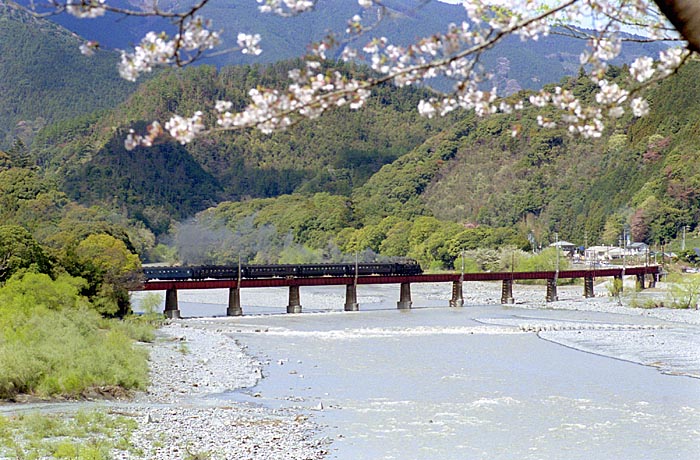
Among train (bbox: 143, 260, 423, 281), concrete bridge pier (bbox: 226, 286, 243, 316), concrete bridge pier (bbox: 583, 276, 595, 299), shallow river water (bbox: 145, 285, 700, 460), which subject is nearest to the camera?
shallow river water (bbox: 145, 285, 700, 460)

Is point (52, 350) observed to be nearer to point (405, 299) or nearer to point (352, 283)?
point (352, 283)

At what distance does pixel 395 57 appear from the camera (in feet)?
17.7

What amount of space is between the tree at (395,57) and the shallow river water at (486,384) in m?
10.3

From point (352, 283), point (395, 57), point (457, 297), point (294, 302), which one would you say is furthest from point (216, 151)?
point (395, 57)

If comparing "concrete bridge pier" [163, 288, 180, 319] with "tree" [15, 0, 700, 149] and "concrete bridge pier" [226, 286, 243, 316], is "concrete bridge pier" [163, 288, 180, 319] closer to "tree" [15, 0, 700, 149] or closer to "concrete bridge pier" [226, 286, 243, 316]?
"concrete bridge pier" [226, 286, 243, 316]

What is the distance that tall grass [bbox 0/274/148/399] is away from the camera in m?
18.9

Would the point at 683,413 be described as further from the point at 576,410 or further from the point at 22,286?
the point at 22,286

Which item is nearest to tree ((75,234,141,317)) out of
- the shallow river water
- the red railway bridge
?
the red railway bridge

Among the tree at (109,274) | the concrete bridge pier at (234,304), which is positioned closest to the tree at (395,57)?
the tree at (109,274)

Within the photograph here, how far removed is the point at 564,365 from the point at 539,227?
86568mm

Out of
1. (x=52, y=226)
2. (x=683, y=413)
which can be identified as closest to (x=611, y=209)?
(x=52, y=226)

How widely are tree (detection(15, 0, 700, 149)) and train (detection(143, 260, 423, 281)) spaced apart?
4471 centimetres

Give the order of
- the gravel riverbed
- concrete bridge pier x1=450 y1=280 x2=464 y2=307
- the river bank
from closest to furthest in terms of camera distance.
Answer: the gravel riverbed
the river bank
concrete bridge pier x1=450 y1=280 x2=464 y2=307

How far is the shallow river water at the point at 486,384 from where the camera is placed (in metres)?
16.3
